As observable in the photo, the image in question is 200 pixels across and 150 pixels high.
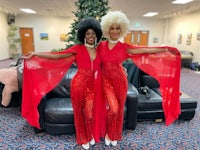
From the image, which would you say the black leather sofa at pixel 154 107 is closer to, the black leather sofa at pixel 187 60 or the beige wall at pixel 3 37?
the black leather sofa at pixel 187 60

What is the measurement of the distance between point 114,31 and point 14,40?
9921 millimetres

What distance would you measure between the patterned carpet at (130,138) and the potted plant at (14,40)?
8.40 meters

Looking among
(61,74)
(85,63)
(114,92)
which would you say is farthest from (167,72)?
(61,74)

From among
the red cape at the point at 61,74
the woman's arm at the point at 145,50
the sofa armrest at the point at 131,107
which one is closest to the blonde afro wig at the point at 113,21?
the woman's arm at the point at 145,50

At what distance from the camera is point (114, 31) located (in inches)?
67.2

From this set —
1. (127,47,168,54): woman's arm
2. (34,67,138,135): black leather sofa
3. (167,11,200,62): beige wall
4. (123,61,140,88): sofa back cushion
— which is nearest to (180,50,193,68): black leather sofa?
(167,11,200,62): beige wall

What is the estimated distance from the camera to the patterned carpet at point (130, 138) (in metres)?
2.06

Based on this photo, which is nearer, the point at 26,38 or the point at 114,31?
the point at 114,31

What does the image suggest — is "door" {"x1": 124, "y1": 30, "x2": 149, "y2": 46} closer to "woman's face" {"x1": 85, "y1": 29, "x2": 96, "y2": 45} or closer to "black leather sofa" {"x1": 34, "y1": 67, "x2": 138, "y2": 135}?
"black leather sofa" {"x1": 34, "y1": 67, "x2": 138, "y2": 135}

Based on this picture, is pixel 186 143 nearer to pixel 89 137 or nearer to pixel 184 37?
pixel 89 137

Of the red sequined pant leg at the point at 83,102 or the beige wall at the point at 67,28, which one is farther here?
the beige wall at the point at 67,28

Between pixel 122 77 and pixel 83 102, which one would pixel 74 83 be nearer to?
pixel 83 102

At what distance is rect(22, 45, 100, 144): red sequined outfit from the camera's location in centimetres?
173

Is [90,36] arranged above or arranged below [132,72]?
above
